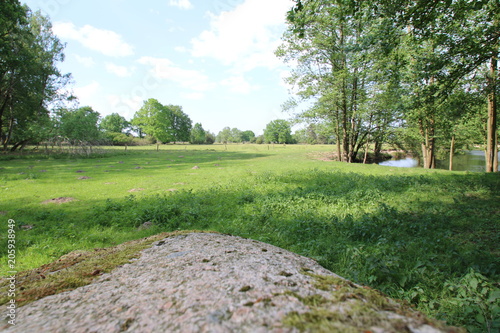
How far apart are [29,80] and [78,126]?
868cm

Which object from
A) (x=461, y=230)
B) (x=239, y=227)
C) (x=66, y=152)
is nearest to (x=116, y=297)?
(x=239, y=227)

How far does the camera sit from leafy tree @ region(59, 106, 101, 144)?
3581 cm

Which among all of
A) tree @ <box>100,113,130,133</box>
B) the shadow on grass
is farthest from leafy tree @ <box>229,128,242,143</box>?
the shadow on grass

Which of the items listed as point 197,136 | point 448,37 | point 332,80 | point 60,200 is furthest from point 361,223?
point 197,136

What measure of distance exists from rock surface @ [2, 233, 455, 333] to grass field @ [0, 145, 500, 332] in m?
2.29

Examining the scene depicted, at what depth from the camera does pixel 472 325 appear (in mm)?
3096

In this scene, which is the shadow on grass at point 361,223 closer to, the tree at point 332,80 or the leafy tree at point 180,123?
the tree at point 332,80

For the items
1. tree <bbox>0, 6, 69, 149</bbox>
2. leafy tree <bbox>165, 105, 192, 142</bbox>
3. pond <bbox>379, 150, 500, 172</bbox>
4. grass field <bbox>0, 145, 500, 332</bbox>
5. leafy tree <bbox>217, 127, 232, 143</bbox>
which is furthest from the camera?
leafy tree <bbox>217, 127, 232, 143</bbox>

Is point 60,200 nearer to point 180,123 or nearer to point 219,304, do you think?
point 219,304

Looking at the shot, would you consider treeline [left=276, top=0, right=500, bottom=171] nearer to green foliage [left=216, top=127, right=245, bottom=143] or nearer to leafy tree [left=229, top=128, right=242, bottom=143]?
leafy tree [left=229, top=128, right=242, bottom=143]

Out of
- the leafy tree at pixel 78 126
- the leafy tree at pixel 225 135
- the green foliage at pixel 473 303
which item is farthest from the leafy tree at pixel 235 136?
the green foliage at pixel 473 303

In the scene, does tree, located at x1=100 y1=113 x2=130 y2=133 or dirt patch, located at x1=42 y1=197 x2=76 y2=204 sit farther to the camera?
tree, located at x1=100 y1=113 x2=130 y2=133

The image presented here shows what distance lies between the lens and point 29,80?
34.4 m

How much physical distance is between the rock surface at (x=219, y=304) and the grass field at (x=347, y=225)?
2291 millimetres
